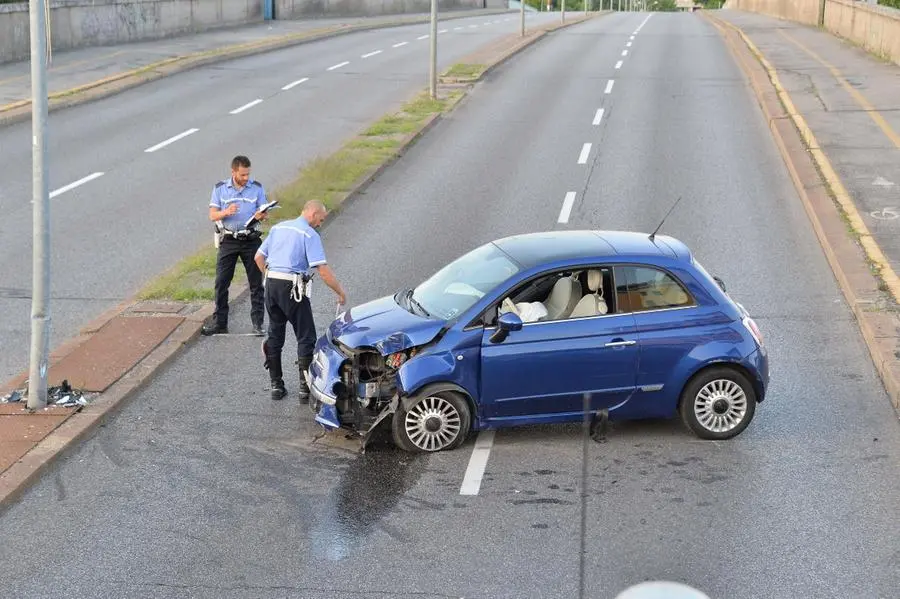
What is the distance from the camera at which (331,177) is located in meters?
20.9

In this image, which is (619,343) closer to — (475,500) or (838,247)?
(475,500)

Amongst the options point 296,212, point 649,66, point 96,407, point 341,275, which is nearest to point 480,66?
point 649,66

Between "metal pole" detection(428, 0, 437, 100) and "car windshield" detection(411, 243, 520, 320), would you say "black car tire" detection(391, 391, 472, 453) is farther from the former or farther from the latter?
"metal pole" detection(428, 0, 437, 100)

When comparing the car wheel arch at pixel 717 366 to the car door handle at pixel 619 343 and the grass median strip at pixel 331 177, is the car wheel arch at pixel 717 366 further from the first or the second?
the grass median strip at pixel 331 177

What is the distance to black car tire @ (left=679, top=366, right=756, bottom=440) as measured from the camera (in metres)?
9.98

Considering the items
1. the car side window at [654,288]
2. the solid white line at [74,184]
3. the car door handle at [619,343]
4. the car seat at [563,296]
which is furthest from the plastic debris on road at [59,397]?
the solid white line at [74,184]

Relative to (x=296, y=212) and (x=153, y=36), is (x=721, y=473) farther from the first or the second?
(x=153, y=36)

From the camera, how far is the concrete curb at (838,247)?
1196cm

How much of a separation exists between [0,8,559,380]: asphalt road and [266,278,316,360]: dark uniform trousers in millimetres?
2815

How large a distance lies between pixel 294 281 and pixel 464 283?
154 centimetres

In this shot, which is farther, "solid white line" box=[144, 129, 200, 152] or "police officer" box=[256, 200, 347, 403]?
"solid white line" box=[144, 129, 200, 152]

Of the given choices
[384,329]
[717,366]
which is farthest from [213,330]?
[717,366]

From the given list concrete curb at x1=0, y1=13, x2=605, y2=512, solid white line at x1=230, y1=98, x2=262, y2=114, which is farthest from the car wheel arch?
solid white line at x1=230, y1=98, x2=262, y2=114

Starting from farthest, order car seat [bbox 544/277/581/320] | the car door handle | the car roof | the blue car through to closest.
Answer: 1. the car roof
2. car seat [bbox 544/277/581/320]
3. the car door handle
4. the blue car
